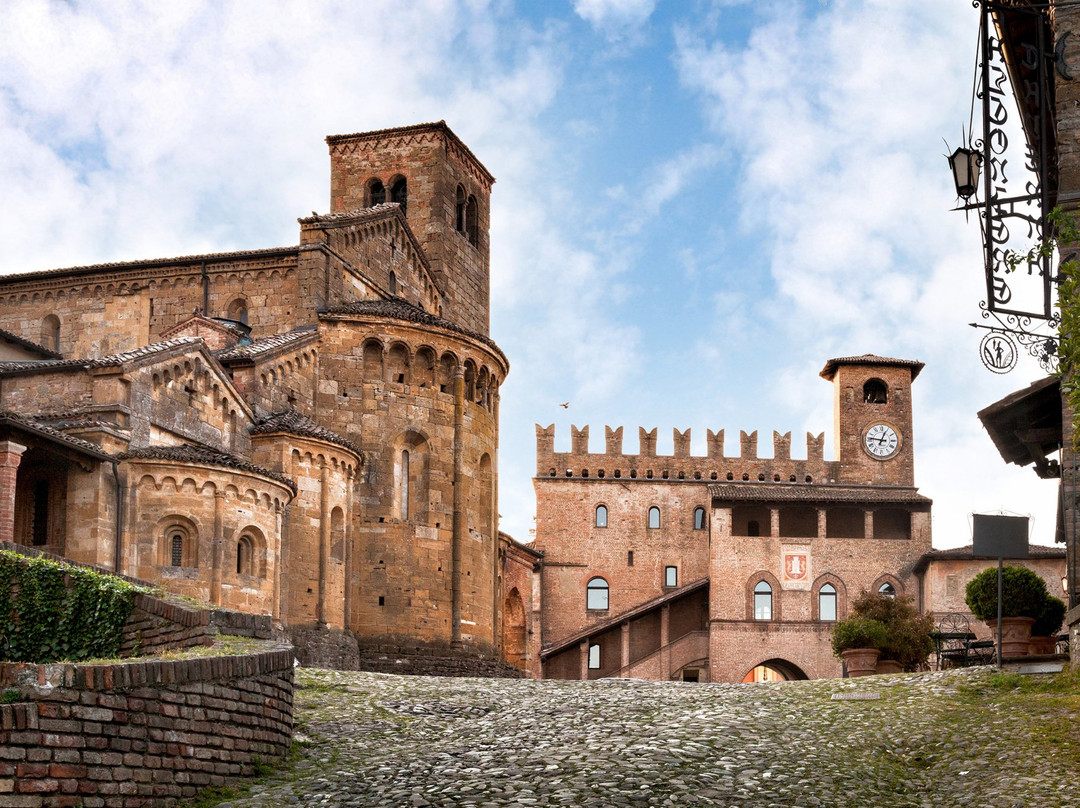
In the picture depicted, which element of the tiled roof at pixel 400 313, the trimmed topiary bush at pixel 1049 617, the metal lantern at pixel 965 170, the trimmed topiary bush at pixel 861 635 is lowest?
the trimmed topiary bush at pixel 861 635

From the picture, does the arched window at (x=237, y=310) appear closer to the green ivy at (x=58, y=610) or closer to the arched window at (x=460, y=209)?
the arched window at (x=460, y=209)

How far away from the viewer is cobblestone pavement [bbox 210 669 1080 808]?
12.2 m

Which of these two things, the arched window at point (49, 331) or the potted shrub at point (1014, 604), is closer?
the potted shrub at point (1014, 604)

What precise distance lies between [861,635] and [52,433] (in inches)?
575

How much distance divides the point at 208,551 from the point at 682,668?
30.2 metres

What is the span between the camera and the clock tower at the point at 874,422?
61.1 metres

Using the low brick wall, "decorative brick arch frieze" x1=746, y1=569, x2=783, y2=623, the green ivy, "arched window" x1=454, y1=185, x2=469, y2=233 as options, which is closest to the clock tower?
"decorative brick arch frieze" x1=746, y1=569, x2=783, y2=623

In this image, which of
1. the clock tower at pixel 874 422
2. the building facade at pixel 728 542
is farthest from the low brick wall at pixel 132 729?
the clock tower at pixel 874 422

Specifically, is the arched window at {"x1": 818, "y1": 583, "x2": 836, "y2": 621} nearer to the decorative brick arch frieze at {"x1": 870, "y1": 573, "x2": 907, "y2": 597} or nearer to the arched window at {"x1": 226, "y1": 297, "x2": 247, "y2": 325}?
the decorative brick arch frieze at {"x1": 870, "y1": 573, "x2": 907, "y2": 597}

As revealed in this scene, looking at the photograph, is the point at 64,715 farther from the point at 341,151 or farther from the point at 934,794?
the point at 341,151

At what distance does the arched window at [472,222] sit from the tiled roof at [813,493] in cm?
1460

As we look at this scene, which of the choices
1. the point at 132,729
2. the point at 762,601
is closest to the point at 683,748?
the point at 132,729

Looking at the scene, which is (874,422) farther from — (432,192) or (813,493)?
(432,192)

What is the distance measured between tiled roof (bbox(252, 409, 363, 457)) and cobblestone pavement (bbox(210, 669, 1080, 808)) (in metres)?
12.1
